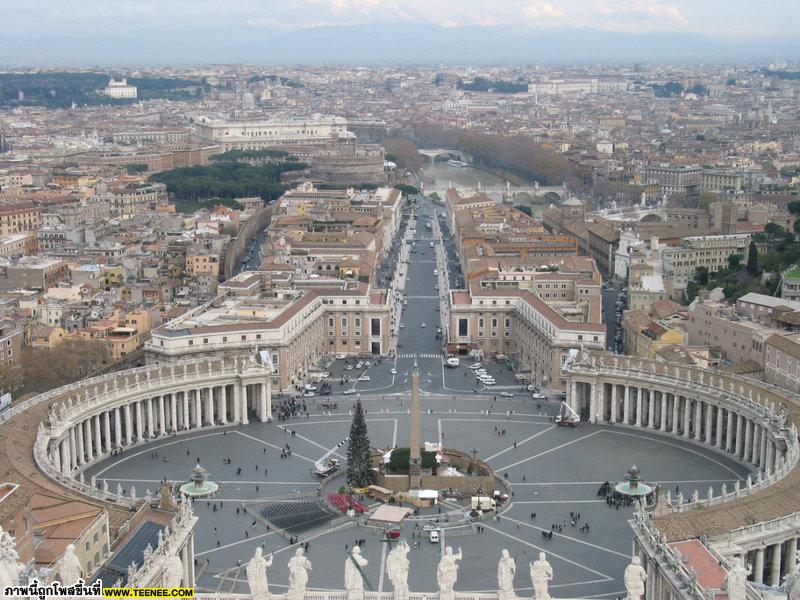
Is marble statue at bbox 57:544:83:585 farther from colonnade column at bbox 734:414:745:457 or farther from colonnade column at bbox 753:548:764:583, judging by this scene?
colonnade column at bbox 734:414:745:457

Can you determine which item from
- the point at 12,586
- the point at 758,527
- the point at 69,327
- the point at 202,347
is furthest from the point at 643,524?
the point at 69,327

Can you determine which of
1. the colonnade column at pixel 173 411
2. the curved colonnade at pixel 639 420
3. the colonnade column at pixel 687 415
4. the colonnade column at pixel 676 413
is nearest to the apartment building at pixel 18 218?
the curved colonnade at pixel 639 420

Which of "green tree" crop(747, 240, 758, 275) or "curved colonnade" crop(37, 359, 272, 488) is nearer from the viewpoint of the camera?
"curved colonnade" crop(37, 359, 272, 488)

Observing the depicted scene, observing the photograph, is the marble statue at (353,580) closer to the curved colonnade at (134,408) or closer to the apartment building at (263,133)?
the curved colonnade at (134,408)

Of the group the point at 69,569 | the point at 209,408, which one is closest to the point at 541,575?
the point at 69,569

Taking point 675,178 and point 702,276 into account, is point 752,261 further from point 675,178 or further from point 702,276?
point 675,178

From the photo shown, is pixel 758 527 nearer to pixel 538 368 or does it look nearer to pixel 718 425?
pixel 718 425

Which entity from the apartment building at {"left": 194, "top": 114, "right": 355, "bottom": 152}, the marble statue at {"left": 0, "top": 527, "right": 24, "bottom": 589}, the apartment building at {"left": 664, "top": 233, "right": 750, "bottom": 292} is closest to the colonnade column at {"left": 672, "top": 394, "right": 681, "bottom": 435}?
the apartment building at {"left": 664, "top": 233, "right": 750, "bottom": 292}
